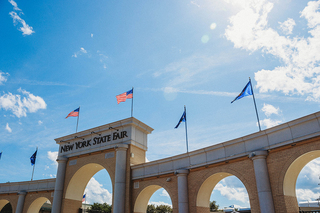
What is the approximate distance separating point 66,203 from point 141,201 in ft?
29.7

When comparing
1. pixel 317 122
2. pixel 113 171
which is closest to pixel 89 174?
pixel 113 171

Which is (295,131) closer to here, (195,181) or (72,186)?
(195,181)

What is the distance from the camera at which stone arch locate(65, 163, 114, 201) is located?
27.8m

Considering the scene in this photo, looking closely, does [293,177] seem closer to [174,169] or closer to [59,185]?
[174,169]

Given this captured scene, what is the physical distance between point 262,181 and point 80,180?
2052cm

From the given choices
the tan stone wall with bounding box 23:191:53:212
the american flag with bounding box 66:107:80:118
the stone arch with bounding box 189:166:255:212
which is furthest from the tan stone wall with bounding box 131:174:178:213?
the tan stone wall with bounding box 23:191:53:212

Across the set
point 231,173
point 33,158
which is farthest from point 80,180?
point 231,173

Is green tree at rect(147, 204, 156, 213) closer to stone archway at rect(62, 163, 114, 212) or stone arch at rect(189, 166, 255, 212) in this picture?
stone archway at rect(62, 163, 114, 212)

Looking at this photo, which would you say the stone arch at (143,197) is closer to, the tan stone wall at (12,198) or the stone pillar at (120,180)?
the stone pillar at (120,180)

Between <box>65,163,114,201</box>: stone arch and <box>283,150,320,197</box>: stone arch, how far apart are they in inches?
728

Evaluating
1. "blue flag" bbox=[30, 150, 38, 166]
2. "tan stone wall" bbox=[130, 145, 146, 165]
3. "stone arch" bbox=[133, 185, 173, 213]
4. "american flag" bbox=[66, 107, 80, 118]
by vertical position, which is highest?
"american flag" bbox=[66, 107, 80, 118]

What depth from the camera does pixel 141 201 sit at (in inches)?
941

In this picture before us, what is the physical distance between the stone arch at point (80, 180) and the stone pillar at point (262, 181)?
1682 cm

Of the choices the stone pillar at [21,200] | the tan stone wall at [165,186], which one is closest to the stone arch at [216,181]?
the tan stone wall at [165,186]
